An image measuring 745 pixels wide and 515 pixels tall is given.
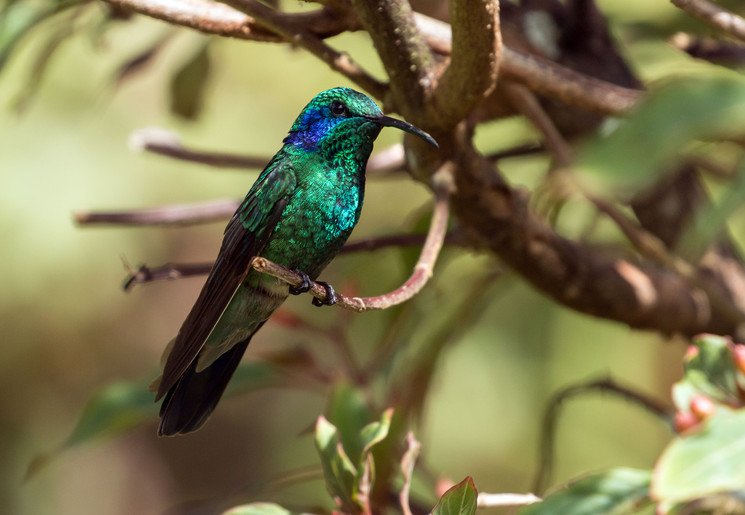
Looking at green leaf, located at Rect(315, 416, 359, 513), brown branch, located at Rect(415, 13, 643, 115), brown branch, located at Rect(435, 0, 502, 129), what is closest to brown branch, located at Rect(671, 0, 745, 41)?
brown branch, located at Rect(415, 13, 643, 115)

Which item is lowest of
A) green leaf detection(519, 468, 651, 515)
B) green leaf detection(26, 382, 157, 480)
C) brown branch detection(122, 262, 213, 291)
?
green leaf detection(26, 382, 157, 480)

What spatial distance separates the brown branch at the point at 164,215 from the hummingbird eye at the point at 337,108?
0.38 m

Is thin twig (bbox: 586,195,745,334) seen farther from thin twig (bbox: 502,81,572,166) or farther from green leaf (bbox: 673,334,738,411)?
green leaf (bbox: 673,334,738,411)

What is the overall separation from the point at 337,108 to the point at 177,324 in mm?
3279

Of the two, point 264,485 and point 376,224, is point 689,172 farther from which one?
point 376,224

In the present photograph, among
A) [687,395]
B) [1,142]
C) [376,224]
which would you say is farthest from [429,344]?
[1,142]

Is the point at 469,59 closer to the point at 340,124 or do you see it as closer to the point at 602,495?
the point at 340,124

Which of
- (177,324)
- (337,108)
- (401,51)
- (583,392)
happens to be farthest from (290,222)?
(177,324)

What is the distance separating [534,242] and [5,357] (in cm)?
373

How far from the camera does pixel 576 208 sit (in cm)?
376

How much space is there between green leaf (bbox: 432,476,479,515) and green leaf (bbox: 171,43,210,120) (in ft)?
5.76

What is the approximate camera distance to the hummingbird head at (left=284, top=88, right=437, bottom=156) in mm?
1815

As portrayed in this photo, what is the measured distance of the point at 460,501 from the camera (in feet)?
4.49

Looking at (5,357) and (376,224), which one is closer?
(376,224)
